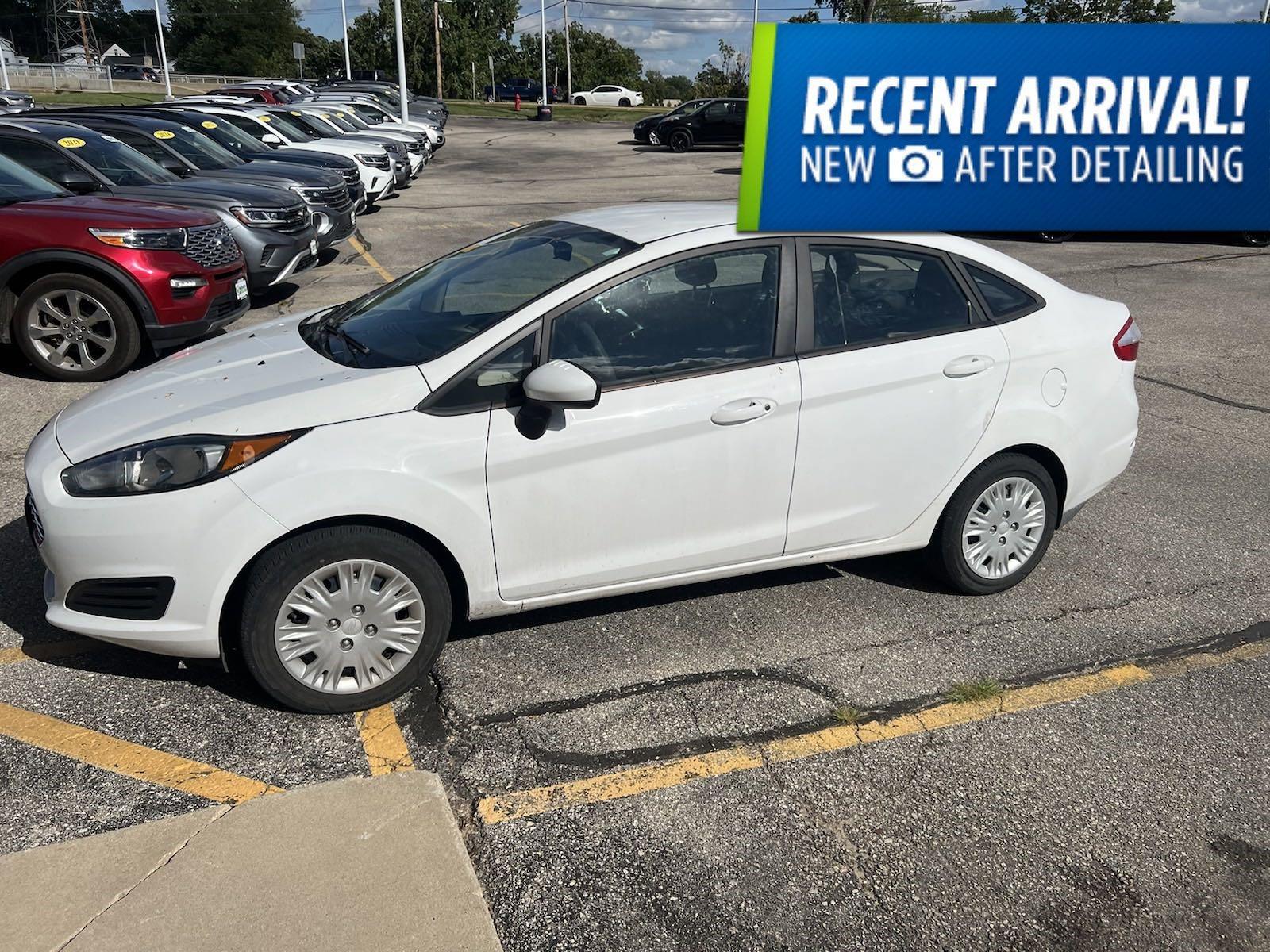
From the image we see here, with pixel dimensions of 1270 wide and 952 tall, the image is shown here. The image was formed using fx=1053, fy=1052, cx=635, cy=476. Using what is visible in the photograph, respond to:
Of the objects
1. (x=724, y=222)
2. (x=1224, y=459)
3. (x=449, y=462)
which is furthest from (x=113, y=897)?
(x=1224, y=459)

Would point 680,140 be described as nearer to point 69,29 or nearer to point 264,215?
point 264,215

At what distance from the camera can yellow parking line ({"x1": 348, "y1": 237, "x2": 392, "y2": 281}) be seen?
1222 centimetres

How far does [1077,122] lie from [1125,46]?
0.44 meters

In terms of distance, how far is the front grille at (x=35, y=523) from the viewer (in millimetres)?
3592

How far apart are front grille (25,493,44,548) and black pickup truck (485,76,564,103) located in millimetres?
71396

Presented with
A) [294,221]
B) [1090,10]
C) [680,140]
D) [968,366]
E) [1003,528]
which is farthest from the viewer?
[1090,10]

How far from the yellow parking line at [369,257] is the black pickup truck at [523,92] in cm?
5996

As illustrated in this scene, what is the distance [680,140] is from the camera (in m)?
33.3

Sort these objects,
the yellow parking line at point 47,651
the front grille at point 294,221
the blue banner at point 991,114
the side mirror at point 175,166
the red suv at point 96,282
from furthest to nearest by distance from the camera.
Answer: the side mirror at point 175,166 < the front grille at point 294,221 < the red suv at point 96,282 < the blue banner at point 991,114 < the yellow parking line at point 47,651

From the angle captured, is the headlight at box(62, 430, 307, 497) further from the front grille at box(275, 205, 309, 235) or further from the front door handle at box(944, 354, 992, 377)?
the front grille at box(275, 205, 309, 235)

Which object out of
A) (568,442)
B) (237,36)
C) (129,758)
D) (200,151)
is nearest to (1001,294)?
(568,442)

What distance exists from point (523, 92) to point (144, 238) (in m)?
71.1

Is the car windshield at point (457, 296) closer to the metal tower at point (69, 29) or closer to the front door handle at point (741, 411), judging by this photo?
the front door handle at point (741, 411)

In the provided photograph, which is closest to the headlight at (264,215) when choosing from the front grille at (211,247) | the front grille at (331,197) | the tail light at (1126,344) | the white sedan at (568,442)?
the front grille at (211,247)
